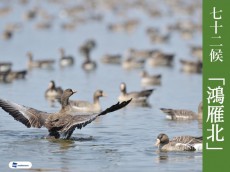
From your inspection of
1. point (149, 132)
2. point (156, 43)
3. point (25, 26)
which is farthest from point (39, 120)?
point (25, 26)

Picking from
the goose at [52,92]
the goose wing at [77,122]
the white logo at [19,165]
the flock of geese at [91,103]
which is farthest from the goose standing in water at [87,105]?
the white logo at [19,165]

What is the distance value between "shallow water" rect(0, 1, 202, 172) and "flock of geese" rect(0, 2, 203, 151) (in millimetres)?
281

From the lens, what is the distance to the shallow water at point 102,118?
17.4 metres

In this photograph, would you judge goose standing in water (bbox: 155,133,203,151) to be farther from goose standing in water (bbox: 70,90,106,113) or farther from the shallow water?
goose standing in water (bbox: 70,90,106,113)

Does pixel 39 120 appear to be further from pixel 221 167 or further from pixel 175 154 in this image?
pixel 221 167

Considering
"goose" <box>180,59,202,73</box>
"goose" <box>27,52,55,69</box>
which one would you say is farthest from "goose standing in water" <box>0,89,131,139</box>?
"goose" <box>27,52,55,69</box>

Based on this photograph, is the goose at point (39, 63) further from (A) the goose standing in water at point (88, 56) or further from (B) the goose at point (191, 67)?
(B) the goose at point (191, 67)

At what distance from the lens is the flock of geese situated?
1866 centimetres

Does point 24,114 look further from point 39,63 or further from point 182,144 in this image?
point 39,63

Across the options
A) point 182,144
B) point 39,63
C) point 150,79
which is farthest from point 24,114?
Answer: point 39,63

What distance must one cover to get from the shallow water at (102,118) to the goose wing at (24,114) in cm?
44

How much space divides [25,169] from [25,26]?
42.4 meters

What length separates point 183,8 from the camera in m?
70.9

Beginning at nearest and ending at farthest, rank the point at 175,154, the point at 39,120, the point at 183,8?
the point at 175,154
the point at 39,120
the point at 183,8
